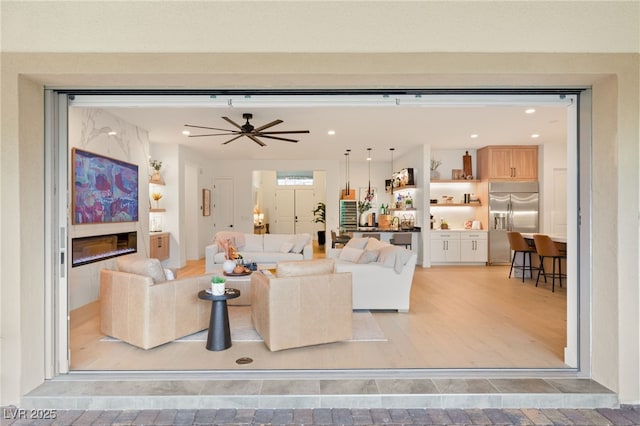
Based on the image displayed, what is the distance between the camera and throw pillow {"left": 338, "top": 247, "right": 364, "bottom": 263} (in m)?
5.54

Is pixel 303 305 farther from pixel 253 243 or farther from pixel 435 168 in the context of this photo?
pixel 435 168

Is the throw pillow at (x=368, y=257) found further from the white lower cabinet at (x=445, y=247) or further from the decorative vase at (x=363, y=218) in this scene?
the decorative vase at (x=363, y=218)

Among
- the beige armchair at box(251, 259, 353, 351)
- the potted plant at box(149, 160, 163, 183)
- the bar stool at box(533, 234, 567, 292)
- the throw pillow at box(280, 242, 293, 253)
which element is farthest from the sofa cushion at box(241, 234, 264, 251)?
the bar stool at box(533, 234, 567, 292)

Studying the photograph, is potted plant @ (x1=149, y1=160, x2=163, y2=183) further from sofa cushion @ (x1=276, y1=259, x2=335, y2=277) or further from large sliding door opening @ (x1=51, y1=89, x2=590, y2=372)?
sofa cushion @ (x1=276, y1=259, x2=335, y2=277)

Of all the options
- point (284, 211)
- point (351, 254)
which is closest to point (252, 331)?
point (351, 254)

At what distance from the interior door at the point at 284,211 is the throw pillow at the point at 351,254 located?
8937mm

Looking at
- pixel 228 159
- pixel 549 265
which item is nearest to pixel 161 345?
pixel 549 265

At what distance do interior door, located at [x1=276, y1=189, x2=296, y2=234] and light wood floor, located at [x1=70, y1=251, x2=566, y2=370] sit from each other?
31.7ft

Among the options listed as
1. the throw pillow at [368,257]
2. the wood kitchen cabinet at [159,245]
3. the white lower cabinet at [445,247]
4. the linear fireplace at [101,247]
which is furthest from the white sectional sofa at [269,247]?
the white lower cabinet at [445,247]

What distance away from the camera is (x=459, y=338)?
12.9 feet

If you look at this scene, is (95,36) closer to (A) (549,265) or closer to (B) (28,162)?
(B) (28,162)

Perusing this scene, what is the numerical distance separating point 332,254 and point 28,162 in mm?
4368

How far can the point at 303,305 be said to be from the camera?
11.8 feet

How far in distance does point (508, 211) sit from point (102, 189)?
8.18 metres
